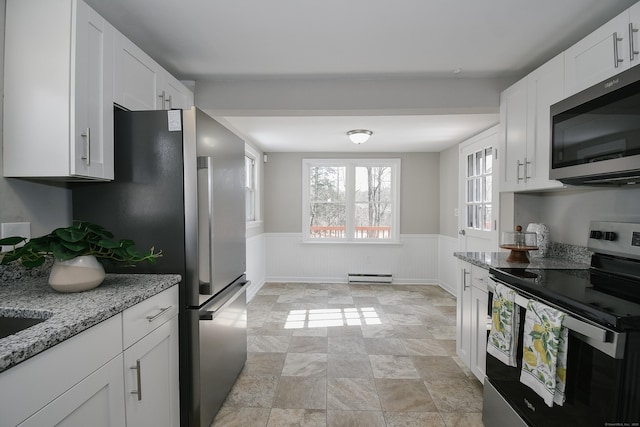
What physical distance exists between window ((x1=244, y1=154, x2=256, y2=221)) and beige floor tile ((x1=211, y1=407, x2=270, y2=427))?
2.84m

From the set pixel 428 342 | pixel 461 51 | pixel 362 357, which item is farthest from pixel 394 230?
pixel 461 51

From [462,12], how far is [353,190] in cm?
377

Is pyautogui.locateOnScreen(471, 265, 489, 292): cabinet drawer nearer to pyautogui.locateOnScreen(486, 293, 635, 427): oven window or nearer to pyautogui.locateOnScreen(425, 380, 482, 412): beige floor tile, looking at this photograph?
pyautogui.locateOnScreen(486, 293, 635, 427): oven window

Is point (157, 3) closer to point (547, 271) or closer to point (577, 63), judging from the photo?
point (577, 63)

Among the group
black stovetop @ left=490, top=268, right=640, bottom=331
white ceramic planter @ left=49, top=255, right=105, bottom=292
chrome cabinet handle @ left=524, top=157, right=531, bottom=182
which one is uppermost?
A: chrome cabinet handle @ left=524, top=157, right=531, bottom=182

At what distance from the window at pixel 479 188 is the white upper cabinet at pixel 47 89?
149 inches

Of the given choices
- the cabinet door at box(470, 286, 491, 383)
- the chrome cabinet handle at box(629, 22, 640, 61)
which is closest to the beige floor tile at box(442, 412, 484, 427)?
the cabinet door at box(470, 286, 491, 383)

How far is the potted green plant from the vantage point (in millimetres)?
1209

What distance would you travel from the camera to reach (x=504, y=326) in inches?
62.1

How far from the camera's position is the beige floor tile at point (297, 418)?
1.86 meters

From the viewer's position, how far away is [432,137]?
4227 millimetres

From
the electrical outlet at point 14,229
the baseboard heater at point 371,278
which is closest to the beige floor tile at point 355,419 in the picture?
the electrical outlet at point 14,229

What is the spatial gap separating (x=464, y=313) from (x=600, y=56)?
1733 millimetres

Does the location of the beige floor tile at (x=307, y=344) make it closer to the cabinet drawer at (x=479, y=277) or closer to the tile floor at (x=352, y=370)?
the tile floor at (x=352, y=370)
